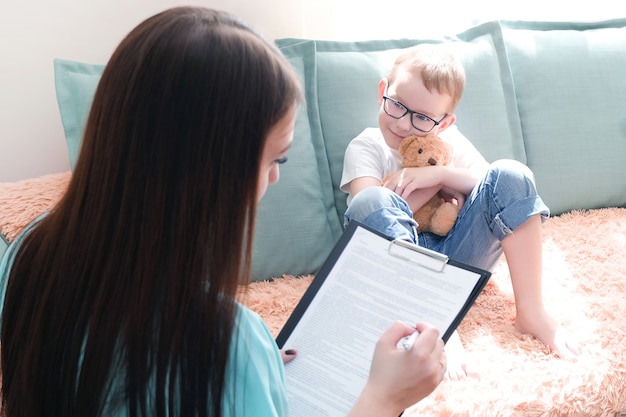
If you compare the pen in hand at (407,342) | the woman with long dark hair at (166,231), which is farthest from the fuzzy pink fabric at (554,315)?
the woman with long dark hair at (166,231)

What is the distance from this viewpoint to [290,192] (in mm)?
1640

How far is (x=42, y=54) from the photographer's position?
1725 mm

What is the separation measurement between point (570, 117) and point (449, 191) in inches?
22.0

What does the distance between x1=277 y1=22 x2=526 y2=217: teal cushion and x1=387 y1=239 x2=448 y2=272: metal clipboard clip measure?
1.93ft

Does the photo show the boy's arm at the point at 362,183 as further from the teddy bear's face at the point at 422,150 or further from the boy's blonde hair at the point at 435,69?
the boy's blonde hair at the point at 435,69

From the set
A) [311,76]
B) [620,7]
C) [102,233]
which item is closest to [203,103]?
[102,233]

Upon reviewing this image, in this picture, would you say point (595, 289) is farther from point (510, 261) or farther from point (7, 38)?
point (7, 38)

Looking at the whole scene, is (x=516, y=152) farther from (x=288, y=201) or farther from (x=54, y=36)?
(x=54, y=36)

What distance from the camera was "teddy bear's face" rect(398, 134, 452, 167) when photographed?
1.52 meters

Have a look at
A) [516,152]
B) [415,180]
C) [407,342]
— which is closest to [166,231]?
[407,342]

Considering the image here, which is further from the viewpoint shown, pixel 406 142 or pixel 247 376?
pixel 406 142

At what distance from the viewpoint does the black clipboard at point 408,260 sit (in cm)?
108

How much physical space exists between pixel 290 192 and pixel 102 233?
0.99m

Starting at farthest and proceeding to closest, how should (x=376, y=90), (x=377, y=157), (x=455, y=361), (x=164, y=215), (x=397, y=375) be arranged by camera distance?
1. (x=376, y=90)
2. (x=377, y=157)
3. (x=455, y=361)
4. (x=397, y=375)
5. (x=164, y=215)
